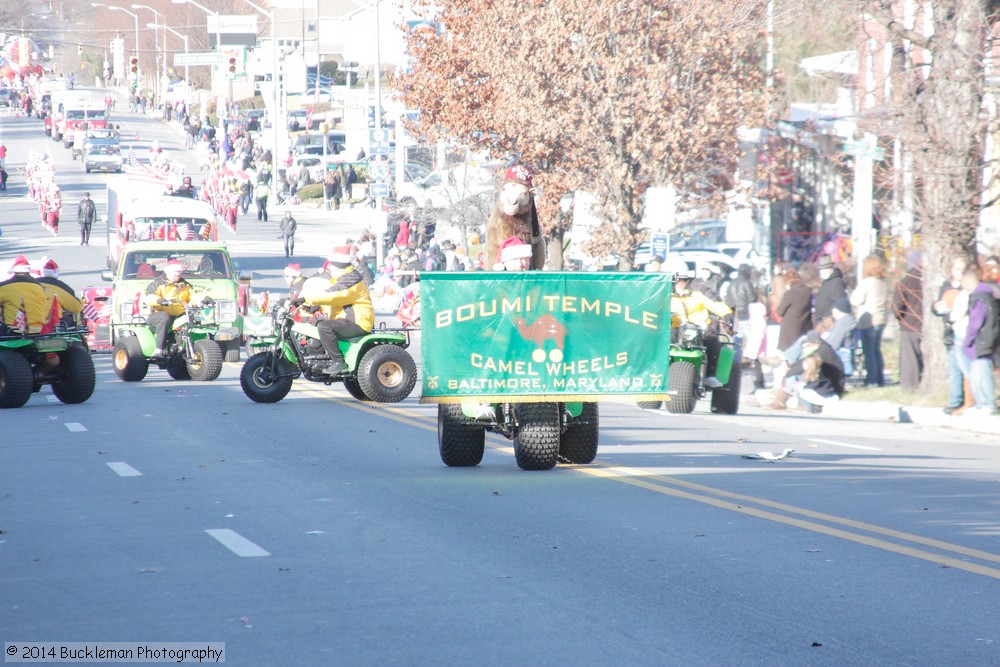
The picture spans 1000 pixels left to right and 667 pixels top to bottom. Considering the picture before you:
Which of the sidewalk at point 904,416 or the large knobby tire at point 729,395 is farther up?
the large knobby tire at point 729,395

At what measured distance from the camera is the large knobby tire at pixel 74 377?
771 inches

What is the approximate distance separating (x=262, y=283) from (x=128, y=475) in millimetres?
32209

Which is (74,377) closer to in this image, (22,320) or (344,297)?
(22,320)

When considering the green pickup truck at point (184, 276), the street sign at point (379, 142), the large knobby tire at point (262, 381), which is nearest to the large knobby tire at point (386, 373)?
the large knobby tire at point (262, 381)

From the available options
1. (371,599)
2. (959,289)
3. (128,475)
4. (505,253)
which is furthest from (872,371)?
(371,599)

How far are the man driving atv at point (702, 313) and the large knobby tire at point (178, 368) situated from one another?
7.94m

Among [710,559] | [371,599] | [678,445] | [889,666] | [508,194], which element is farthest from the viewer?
[678,445]

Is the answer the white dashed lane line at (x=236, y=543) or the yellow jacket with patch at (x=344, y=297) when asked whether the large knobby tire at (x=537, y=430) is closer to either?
the white dashed lane line at (x=236, y=543)

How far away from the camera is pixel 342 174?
69.9 meters

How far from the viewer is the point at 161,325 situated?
2222cm

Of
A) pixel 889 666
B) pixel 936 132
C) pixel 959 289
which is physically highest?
pixel 936 132

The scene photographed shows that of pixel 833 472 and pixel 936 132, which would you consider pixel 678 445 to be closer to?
pixel 833 472

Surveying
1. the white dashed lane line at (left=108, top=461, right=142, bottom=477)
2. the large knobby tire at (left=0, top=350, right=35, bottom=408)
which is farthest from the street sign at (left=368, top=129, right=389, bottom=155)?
the white dashed lane line at (left=108, top=461, right=142, bottom=477)

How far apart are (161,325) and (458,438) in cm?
1076
